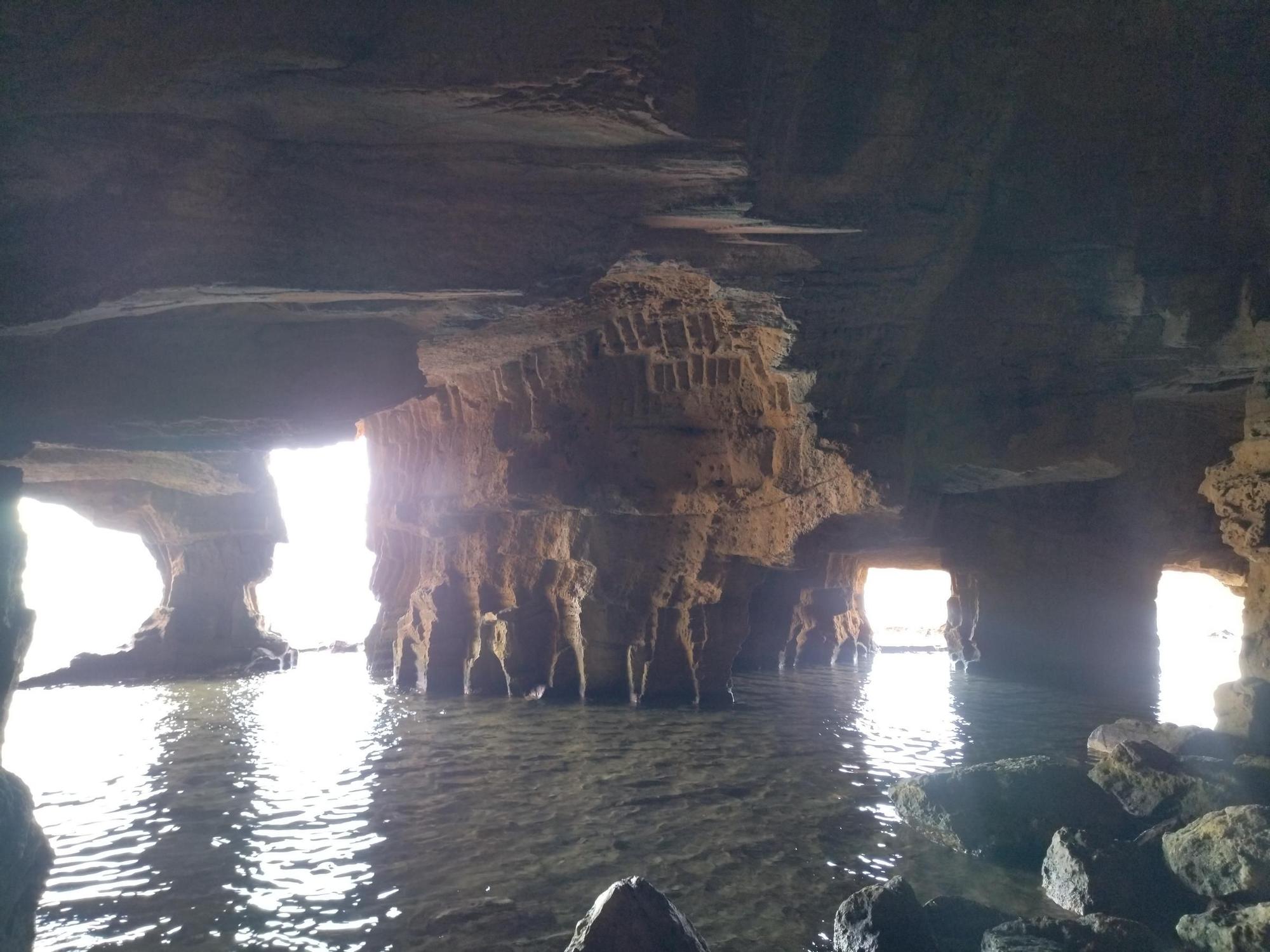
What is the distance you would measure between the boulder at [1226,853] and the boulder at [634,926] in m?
4.15

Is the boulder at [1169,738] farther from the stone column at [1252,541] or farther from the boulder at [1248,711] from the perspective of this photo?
the stone column at [1252,541]

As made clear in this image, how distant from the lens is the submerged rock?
584 centimetres

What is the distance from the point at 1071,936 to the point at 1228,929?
101cm

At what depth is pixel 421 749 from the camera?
38.7 feet

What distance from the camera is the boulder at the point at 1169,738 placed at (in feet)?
34.4

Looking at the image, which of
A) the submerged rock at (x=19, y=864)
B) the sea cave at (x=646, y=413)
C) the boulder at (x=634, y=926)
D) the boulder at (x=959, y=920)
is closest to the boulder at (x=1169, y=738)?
the sea cave at (x=646, y=413)

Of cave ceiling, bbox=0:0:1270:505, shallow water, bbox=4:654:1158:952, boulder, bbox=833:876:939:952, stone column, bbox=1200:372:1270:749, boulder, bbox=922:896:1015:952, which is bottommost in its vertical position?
shallow water, bbox=4:654:1158:952

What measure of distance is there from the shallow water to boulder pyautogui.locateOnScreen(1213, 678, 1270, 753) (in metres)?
2.13

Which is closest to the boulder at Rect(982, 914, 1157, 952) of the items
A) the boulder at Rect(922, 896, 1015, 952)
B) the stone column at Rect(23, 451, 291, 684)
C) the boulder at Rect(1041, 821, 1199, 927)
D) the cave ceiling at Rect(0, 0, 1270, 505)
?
the boulder at Rect(922, 896, 1015, 952)

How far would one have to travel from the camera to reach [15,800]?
662 centimetres

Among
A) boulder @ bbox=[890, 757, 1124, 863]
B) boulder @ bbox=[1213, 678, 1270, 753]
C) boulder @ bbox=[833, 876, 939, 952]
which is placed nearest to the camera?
boulder @ bbox=[833, 876, 939, 952]

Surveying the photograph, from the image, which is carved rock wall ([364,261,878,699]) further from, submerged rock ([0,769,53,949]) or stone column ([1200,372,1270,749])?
submerged rock ([0,769,53,949])

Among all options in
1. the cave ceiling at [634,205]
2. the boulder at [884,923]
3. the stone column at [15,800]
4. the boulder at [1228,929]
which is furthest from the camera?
the cave ceiling at [634,205]

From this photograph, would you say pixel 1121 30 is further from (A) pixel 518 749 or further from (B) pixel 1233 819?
(A) pixel 518 749
